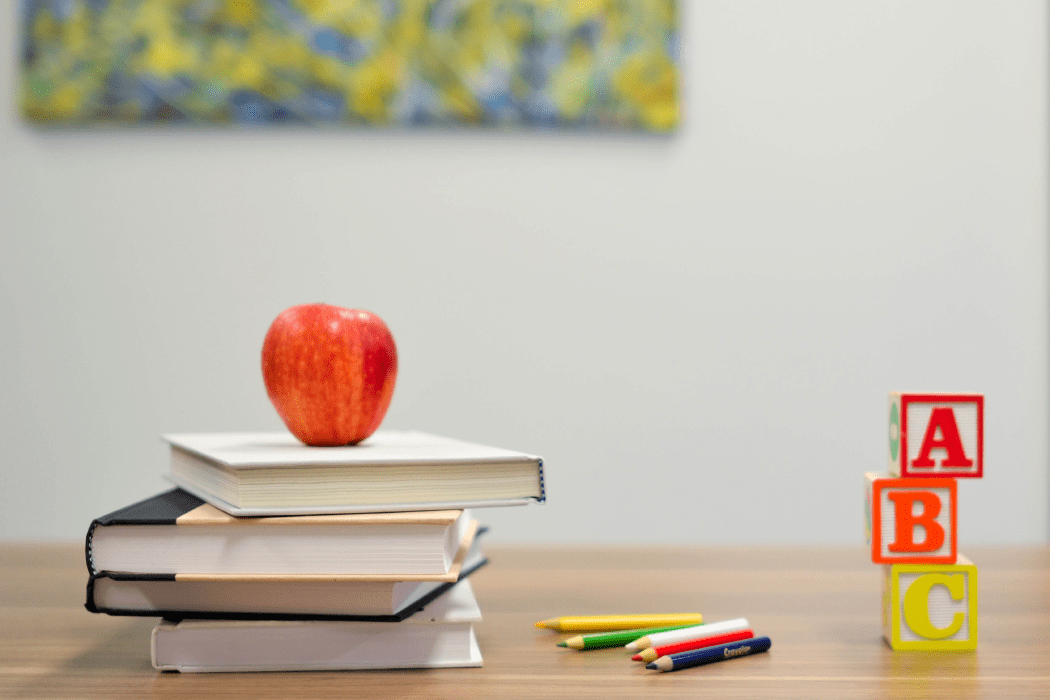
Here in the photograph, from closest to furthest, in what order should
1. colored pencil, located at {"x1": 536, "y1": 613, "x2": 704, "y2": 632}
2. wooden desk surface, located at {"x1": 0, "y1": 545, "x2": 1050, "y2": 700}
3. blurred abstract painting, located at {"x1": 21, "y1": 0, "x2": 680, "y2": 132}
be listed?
1. wooden desk surface, located at {"x1": 0, "y1": 545, "x2": 1050, "y2": 700}
2. colored pencil, located at {"x1": 536, "y1": 613, "x2": 704, "y2": 632}
3. blurred abstract painting, located at {"x1": 21, "y1": 0, "x2": 680, "y2": 132}

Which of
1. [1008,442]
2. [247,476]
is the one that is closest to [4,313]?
[247,476]

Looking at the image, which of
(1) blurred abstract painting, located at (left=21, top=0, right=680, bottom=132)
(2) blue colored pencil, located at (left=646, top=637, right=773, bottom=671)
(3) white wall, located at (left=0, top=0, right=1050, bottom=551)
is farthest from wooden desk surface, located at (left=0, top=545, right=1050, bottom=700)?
(1) blurred abstract painting, located at (left=21, top=0, right=680, bottom=132)

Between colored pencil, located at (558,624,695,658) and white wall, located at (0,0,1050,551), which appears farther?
white wall, located at (0,0,1050,551)

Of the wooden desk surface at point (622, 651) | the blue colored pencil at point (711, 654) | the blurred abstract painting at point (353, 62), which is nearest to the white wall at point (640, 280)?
the blurred abstract painting at point (353, 62)

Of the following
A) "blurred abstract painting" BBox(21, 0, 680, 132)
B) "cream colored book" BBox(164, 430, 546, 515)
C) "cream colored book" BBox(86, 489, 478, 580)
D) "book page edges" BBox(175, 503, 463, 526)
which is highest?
"blurred abstract painting" BBox(21, 0, 680, 132)

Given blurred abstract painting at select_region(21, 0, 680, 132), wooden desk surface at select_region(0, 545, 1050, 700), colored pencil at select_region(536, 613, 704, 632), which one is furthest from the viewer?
blurred abstract painting at select_region(21, 0, 680, 132)

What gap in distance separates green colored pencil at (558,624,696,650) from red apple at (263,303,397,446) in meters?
0.23

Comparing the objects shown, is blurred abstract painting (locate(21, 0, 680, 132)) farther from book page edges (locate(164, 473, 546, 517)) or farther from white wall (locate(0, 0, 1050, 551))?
book page edges (locate(164, 473, 546, 517))

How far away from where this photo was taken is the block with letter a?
1.80 feet

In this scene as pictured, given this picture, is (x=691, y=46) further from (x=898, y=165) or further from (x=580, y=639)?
(x=580, y=639)

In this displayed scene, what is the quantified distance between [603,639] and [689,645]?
0.06 m

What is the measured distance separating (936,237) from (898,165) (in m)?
0.16

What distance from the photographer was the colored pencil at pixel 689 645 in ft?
1.65

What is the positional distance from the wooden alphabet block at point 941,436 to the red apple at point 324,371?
384 millimetres
